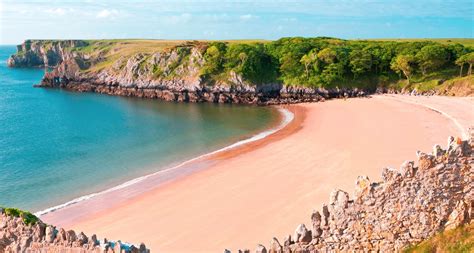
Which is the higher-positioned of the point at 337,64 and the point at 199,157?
the point at 337,64

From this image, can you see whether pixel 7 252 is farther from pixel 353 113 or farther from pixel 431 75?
pixel 431 75

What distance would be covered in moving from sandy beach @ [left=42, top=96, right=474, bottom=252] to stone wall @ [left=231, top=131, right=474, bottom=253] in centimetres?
1020

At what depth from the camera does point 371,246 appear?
1196cm

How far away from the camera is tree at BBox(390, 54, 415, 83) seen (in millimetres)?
71375

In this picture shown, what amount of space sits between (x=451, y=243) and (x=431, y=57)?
2638 inches

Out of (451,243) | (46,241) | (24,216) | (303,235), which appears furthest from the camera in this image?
(24,216)

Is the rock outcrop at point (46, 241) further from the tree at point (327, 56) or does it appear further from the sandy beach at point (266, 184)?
the tree at point (327, 56)

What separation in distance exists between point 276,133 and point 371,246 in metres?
39.1

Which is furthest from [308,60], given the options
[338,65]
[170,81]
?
[170,81]

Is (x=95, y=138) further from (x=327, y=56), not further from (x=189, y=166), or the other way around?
(x=327, y=56)

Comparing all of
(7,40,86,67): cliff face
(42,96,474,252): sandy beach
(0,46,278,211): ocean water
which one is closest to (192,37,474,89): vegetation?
(0,46,278,211): ocean water

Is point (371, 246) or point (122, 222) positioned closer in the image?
point (371, 246)

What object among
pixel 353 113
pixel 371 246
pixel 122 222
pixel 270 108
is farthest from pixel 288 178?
pixel 270 108

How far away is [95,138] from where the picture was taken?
174ft
